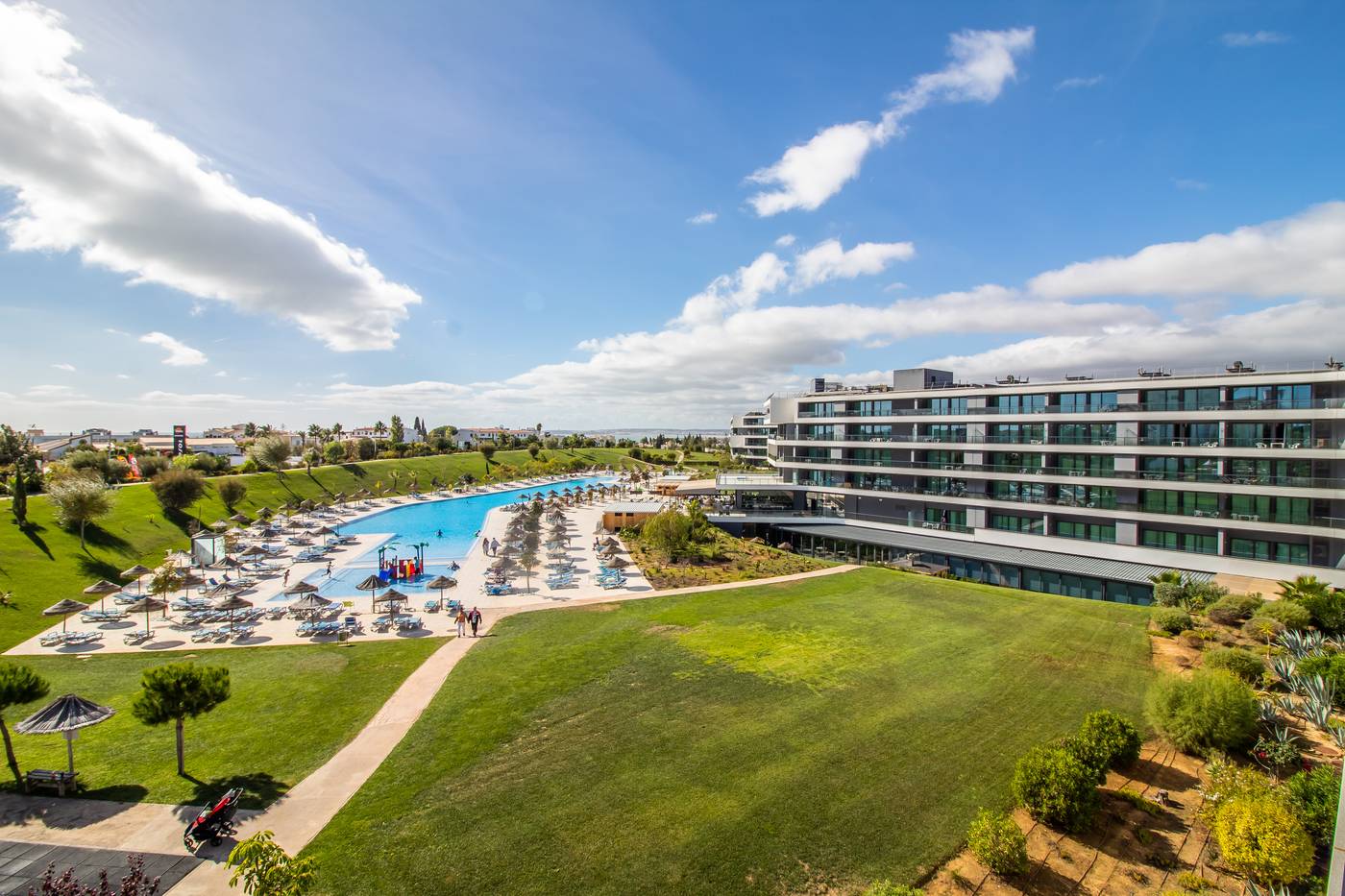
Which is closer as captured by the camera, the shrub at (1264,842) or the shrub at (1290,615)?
the shrub at (1264,842)

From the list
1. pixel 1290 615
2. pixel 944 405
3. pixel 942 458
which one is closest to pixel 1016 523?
pixel 942 458

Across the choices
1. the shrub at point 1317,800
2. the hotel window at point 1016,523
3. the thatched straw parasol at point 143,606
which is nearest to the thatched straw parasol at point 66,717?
the thatched straw parasol at point 143,606

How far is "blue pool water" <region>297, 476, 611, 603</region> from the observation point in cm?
3884

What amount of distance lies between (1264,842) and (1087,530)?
34.6 meters

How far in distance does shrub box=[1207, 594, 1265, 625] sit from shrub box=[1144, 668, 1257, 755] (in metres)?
12.5

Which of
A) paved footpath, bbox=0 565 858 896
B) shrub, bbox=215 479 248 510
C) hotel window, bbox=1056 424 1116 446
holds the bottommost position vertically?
paved footpath, bbox=0 565 858 896

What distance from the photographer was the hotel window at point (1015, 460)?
41.9 meters

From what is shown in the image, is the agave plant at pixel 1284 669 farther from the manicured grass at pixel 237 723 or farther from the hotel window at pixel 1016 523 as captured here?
the manicured grass at pixel 237 723

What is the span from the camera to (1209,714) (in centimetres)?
1516

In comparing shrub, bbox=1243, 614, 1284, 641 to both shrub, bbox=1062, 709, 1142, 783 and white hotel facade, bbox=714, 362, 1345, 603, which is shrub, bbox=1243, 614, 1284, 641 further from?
shrub, bbox=1062, 709, 1142, 783

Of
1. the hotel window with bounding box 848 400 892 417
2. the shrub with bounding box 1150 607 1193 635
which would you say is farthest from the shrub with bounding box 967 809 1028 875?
the hotel window with bounding box 848 400 892 417

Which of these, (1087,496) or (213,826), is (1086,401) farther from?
(213,826)

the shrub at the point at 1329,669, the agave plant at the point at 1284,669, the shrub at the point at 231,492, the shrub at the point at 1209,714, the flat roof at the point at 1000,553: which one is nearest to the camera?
the shrub at the point at 1209,714

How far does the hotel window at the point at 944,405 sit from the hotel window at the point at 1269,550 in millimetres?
18094
